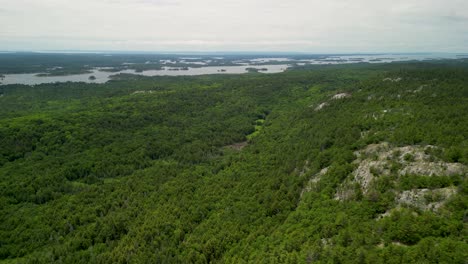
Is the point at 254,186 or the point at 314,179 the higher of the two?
the point at 314,179

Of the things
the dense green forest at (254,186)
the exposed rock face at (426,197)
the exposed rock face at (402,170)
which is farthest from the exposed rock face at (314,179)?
the exposed rock face at (426,197)

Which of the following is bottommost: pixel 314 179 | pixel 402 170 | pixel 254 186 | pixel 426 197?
pixel 254 186

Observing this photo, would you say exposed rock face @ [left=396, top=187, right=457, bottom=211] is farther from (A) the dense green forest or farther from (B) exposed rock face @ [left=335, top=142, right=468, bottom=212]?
(A) the dense green forest

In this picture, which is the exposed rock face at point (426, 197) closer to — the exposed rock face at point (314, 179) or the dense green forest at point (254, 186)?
the dense green forest at point (254, 186)

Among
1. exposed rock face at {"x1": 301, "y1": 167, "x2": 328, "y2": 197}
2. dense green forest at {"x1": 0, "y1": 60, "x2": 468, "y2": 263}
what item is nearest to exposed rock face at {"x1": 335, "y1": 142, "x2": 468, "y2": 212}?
dense green forest at {"x1": 0, "y1": 60, "x2": 468, "y2": 263}

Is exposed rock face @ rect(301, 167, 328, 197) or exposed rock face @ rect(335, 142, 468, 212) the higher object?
exposed rock face @ rect(335, 142, 468, 212)

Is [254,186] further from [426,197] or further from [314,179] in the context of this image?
[426,197]

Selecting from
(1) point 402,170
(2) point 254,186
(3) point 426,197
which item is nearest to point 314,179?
(1) point 402,170

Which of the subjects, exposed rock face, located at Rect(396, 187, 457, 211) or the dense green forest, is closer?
exposed rock face, located at Rect(396, 187, 457, 211)

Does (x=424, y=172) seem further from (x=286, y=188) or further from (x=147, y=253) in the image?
(x=147, y=253)
